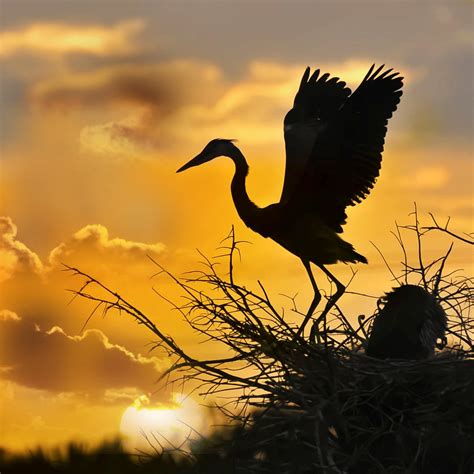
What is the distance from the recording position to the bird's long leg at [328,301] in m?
6.89

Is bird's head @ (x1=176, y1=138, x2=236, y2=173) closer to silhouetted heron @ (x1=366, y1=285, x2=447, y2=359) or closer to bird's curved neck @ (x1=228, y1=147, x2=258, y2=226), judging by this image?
bird's curved neck @ (x1=228, y1=147, x2=258, y2=226)

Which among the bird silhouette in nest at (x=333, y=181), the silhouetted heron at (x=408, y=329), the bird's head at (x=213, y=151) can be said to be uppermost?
the bird's head at (x=213, y=151)

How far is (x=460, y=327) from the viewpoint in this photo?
6.84 m

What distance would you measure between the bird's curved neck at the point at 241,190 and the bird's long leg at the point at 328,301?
0.66m

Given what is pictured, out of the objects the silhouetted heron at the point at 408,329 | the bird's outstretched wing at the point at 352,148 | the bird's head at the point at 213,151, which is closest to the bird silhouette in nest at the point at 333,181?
the bird's outstretched wing at the point at 352,148

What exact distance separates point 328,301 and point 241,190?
54.8 inches

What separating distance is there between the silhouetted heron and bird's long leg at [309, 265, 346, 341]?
0.35 m

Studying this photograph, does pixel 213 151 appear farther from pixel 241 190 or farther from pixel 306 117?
pixel 306 117

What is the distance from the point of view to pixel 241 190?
8.08 meters

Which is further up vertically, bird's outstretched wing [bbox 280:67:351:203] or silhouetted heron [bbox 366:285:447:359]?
bird's outstretched wing [bbox 280:67:351:203]

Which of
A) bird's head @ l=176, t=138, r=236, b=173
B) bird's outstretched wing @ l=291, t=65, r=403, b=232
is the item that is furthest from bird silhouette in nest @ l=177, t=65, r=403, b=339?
bird's head @ l=176, t=138, r=236, b=173

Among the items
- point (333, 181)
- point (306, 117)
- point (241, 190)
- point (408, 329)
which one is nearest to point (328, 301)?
point (408, 329)

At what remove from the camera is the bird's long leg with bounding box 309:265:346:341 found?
6.89m

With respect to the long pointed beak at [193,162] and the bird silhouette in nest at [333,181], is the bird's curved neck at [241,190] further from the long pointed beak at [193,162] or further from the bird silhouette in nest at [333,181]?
the long pointed beak at [193,162]
